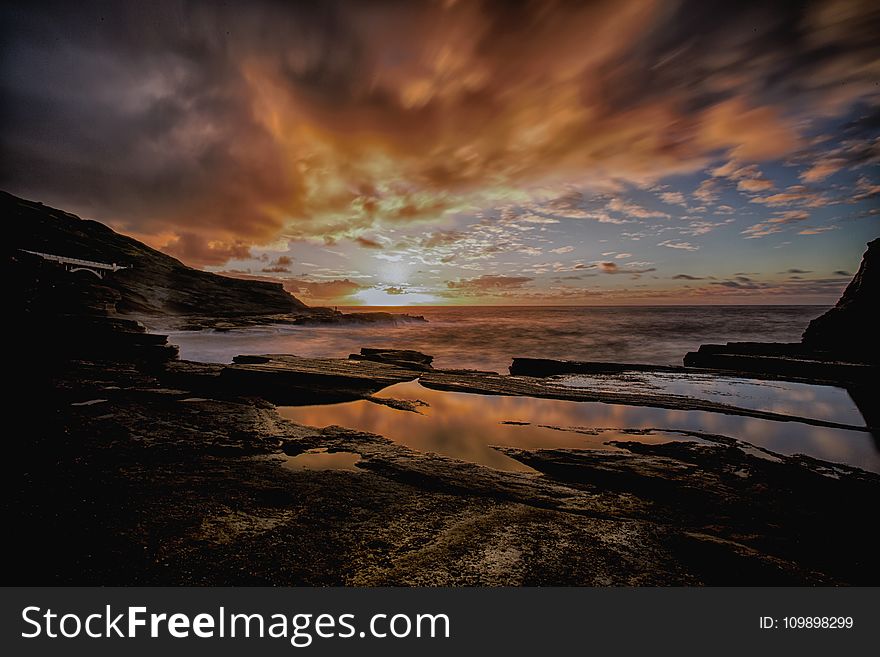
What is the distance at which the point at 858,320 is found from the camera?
18.1 meters

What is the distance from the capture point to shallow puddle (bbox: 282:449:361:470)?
550 centimetres

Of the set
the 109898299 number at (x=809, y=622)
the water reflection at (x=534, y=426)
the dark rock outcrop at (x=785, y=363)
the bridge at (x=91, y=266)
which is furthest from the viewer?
the bridge at (x=91, y=266)

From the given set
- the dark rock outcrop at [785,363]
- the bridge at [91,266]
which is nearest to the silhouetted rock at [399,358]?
the dark rock outcrop at [785,363]

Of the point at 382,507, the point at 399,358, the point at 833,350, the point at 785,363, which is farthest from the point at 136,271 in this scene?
the point at 833,350

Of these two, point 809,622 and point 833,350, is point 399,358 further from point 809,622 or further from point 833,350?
point 833,350

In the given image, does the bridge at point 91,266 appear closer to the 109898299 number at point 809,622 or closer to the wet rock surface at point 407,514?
the wet rock surface at point 407,514

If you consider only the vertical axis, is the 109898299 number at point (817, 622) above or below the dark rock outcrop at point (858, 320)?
below

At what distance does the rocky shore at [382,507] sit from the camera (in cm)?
308

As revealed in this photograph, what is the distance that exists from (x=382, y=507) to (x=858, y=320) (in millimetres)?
26807

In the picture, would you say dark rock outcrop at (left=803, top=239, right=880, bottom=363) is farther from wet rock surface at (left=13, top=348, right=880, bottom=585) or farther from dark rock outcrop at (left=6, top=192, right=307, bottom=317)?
dark rock outcrop at (left=6, top=192, right=307, bottom=317)

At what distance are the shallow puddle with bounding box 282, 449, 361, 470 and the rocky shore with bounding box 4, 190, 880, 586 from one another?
0.39ft

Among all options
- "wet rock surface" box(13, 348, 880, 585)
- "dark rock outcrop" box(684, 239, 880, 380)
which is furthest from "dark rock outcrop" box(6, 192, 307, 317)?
"dark rock outcrop" box(684, 239, 880, 380)

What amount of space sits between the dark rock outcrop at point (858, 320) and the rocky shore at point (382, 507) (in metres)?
17.9

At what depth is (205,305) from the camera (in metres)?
57.0
